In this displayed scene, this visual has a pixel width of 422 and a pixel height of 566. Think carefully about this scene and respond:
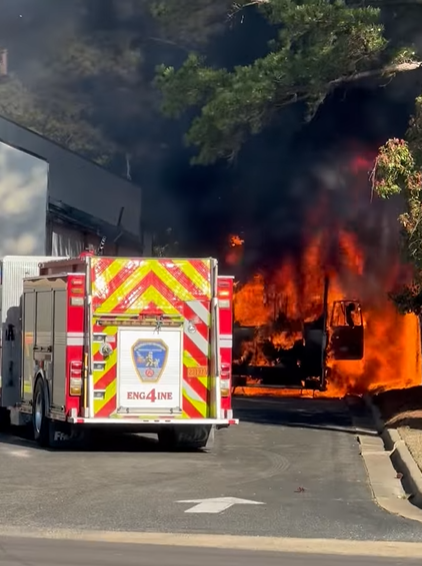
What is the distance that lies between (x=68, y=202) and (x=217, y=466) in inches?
722

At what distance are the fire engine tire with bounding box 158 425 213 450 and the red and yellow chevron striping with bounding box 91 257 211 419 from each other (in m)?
0.52

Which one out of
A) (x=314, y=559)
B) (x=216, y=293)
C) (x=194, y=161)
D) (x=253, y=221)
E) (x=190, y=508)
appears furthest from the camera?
(x=253, y=221)

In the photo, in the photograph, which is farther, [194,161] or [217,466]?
[194,161]

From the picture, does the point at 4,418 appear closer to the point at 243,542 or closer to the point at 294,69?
the point at 294,69

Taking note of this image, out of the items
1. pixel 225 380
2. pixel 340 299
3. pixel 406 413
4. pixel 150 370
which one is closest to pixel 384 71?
pixel 406 413

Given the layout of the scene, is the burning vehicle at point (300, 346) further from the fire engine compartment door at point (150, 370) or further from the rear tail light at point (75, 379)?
the rear tail light at point (75, 379)

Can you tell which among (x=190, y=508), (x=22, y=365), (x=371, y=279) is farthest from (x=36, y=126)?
(x=190, y=508)

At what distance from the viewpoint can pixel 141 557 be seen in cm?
938

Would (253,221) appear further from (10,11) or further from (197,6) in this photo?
(10,11)

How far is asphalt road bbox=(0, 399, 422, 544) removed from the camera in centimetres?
1103

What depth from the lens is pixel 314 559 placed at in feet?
31.2

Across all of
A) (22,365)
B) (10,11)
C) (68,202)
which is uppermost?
(10,11)

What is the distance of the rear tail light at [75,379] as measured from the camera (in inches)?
656

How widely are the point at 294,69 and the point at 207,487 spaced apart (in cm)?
1131
